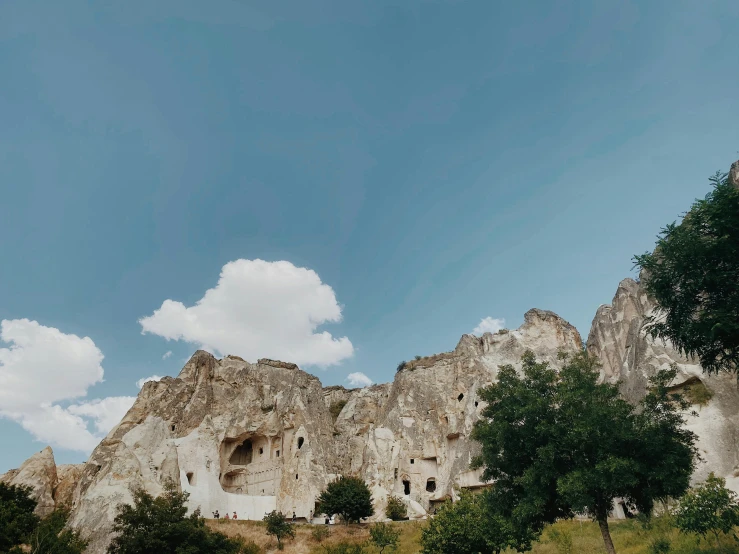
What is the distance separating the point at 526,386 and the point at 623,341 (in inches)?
1312

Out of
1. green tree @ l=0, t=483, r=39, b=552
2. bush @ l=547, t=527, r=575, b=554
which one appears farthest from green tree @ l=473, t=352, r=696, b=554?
green tree @ l=0, t=483, r=39, b=552

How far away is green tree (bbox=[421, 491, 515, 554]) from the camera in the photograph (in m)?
17.9

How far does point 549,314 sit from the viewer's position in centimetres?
5762

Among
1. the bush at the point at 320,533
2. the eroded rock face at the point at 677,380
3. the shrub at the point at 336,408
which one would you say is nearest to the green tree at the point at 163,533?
the bush at the point at 320,533

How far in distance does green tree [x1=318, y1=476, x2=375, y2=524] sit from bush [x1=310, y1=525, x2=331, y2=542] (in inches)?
94.0

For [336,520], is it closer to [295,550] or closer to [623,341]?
[295,550]

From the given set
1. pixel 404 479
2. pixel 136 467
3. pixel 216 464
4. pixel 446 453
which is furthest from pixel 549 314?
pixel 136 467

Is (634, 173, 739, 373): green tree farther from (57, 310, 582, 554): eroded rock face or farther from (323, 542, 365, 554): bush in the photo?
(57, 310, 582, 554): eroded rock face

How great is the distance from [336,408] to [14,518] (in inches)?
1591

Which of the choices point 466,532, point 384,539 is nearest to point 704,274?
point 466,532

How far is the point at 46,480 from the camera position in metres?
40.6

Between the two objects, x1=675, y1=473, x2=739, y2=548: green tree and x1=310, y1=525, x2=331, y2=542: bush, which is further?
x1=310, y1=525, x2=331, y2=542: bush

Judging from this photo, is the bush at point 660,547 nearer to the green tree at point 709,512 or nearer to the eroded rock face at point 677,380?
the green tree at point 709,512

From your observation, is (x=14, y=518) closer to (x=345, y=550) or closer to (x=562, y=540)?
(x=345, y=550)
